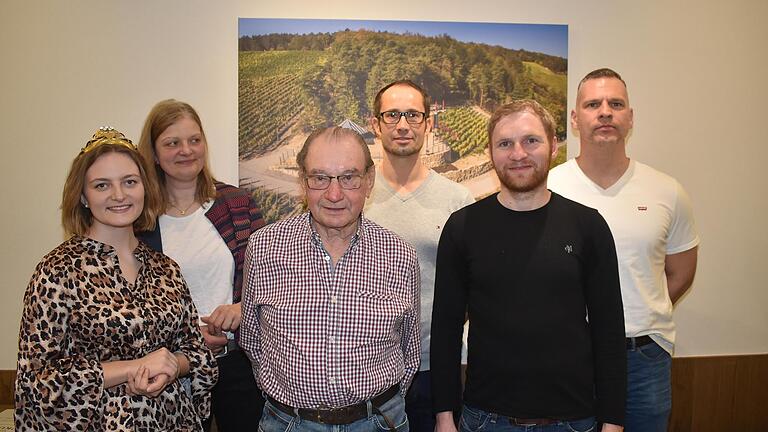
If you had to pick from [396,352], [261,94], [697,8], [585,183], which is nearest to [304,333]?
[396,352]

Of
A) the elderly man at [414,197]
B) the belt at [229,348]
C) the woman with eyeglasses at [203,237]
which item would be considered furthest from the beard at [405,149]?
the belt at [229,348]

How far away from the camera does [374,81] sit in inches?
140

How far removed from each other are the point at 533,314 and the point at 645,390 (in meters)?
0.83

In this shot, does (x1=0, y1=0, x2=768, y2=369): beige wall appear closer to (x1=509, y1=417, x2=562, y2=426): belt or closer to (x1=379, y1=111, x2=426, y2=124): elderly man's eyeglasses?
(x1=379, y1=111, x2=426, y2=124): elderly man's eyeglasses

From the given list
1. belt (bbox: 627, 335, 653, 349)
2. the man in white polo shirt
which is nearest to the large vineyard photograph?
the man in white polo shirt

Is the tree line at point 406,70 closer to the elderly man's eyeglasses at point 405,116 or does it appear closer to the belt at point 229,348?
the elderly man's eyeglasses at point 405,116

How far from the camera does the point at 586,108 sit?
2629 mm

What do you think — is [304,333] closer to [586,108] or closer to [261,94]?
[586,108]

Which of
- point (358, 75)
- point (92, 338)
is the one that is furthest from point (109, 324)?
point (358, 75)

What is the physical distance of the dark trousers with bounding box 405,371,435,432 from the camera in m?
2.49

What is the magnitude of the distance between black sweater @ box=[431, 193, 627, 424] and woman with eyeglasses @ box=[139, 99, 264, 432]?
81 cm

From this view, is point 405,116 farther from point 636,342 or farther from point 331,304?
point 636,342

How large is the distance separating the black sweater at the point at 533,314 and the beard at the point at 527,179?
0.09m

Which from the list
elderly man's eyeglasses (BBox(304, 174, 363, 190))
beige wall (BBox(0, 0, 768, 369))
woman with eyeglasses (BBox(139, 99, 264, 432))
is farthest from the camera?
beige wall (BBox(0, 0, 768, 369))
